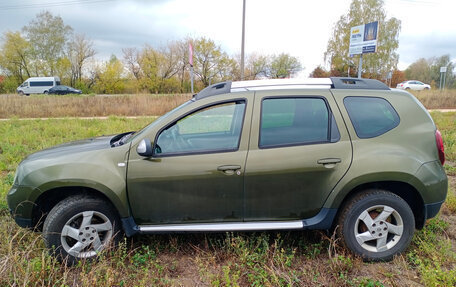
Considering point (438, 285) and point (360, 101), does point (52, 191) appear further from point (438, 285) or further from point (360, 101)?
point (438, 285)

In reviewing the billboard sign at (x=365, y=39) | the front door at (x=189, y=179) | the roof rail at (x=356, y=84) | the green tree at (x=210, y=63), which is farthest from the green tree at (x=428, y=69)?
the front door at (x=189, y=179)

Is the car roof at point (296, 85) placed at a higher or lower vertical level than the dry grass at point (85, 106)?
higher

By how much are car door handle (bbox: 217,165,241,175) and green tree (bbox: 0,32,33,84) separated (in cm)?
5286

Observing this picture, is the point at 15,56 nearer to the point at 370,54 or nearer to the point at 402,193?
the point at 370,54

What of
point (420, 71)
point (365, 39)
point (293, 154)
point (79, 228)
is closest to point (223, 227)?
point (293, 154)

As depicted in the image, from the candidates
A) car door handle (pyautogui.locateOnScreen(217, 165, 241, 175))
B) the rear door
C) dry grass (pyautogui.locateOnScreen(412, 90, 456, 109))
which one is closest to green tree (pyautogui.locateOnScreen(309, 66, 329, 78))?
dry grass (pyautogui.locateOnScreen(412, 90, 456, 109))

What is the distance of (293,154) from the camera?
8.25ft

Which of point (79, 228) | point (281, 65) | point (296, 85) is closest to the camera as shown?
point (79, 228)

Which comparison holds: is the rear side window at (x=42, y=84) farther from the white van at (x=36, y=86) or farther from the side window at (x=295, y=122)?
the side window at (x=295, y=122)

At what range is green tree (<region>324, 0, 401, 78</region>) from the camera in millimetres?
34562

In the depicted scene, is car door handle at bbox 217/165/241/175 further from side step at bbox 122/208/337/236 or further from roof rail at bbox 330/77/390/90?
roof rail at bbox 330/77/390/90

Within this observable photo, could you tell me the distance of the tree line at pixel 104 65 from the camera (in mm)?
37188

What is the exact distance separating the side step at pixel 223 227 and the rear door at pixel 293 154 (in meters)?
0.06

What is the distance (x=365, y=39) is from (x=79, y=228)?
37.5 ft
